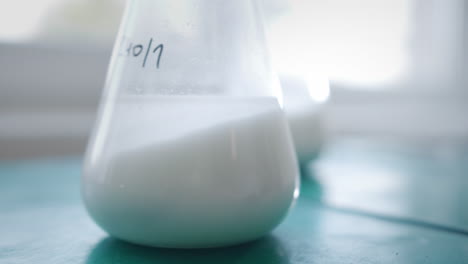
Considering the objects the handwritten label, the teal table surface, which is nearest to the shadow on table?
the teal table surface

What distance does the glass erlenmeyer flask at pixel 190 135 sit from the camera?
301 mm

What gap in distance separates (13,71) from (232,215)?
0.82 meters

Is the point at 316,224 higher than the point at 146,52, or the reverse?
the point at 146,52

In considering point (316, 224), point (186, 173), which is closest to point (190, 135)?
point (186, 173)

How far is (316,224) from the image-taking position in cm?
42

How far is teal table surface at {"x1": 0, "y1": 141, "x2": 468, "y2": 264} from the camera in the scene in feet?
1.05

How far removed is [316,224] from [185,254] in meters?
0.15

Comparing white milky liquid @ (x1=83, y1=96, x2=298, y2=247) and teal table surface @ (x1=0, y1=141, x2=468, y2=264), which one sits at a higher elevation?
white milky liquid @ (x1=83, y1=96, x2=298, y2=247)

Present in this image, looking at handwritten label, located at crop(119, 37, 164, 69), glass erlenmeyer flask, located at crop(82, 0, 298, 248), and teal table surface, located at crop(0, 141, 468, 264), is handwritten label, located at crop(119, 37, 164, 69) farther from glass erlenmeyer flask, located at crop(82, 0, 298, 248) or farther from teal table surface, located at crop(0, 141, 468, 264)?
teal table surface, located at crop(0, 141, 468, 264)

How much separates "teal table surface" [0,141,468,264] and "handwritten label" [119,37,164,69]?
0.45 feet

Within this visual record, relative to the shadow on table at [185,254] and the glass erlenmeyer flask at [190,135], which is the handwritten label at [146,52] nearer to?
the glass erlenmeyer flask at [190,135]

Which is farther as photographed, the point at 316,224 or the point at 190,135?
the point at 316,224

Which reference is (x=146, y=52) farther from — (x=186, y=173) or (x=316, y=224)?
(x=316, y=224)

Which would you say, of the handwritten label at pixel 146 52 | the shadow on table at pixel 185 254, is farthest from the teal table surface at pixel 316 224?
the handwritten label at pixel 146 52
